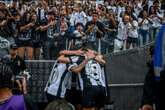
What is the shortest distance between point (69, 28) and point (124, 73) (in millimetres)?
2797

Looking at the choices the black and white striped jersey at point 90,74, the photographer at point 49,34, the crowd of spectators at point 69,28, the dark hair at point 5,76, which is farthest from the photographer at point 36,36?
the dark hair at point 5,76

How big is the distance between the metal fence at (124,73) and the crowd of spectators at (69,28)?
1.89 feet

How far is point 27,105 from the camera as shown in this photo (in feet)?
12.6

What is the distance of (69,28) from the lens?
14133mm

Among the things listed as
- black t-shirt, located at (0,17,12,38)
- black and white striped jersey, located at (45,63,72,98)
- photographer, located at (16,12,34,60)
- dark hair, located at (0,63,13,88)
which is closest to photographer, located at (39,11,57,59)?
photographer, located at (16,12,34,60)

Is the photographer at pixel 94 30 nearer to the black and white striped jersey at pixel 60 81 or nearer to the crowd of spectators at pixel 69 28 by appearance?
the crowd of spectators at pixel 69 28

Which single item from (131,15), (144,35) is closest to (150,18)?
(131,15)

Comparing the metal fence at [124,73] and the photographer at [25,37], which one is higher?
the photographer at [25,37]

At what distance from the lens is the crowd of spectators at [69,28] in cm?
1253

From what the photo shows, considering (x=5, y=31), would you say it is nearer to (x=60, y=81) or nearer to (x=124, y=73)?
(x=124, y=73)

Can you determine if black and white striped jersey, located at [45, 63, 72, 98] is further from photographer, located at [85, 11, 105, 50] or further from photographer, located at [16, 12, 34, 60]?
photographer, located at [85, 11, 105, 50]

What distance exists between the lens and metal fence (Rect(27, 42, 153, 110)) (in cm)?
1141

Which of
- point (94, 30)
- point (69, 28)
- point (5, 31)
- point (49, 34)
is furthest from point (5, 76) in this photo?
point (69, 28)

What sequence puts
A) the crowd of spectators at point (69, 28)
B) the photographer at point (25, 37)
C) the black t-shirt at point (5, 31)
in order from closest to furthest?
the photographer at point (25, 37) < the crowd of spectators at point (69, 28) < the black t-shirt at point (5, 31)
